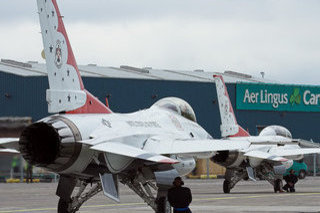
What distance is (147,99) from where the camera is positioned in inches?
2721

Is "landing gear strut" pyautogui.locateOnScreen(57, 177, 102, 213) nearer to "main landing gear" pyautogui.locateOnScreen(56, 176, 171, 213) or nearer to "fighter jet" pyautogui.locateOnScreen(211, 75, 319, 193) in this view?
"main landing gear" pyautogui.locateOnScreen(56, 176, 171, 213)

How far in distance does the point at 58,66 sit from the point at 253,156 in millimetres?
18603

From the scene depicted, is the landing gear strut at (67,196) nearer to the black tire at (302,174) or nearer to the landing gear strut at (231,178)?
the landing gear strut at (231,178)

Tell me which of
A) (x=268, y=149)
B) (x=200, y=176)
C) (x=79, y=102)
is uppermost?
(x=79, y=102)

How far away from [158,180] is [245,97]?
185ft

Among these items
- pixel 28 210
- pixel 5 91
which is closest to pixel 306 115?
pixel 5 91

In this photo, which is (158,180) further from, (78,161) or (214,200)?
(214,200)

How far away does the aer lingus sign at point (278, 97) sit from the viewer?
76.3 meters

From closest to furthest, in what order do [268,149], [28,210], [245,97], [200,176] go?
[28,210] < [268,149] < [200,176] < [245,97]

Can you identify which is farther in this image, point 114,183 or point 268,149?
point 268,149

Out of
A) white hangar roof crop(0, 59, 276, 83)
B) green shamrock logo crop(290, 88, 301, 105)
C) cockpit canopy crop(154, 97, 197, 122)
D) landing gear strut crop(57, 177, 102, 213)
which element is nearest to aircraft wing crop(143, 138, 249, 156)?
landing gear strut crop(57, 177, 102, 213)

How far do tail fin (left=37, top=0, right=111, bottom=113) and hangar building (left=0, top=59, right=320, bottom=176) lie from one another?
40963 millimetres

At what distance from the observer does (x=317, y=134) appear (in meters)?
81.3

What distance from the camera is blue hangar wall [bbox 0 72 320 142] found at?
2424 inches
